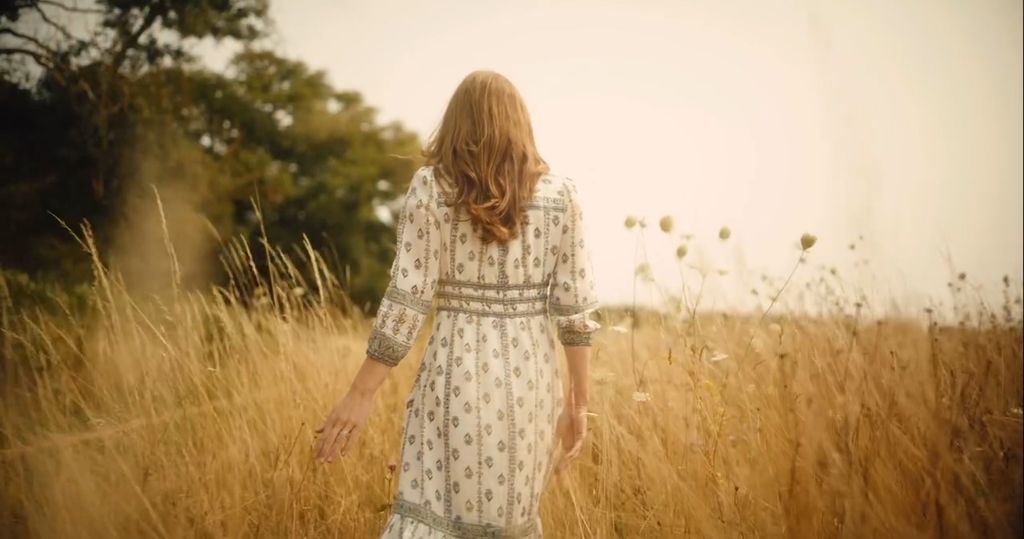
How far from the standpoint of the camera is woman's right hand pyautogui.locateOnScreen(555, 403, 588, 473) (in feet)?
5.36

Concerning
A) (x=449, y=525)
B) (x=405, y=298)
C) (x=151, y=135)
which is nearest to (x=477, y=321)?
(x=405, y=298)

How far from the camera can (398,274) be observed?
144 cm

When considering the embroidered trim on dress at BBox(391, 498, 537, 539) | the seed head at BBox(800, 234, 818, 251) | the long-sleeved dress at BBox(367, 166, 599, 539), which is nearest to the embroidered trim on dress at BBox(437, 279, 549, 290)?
the long-sleeved dress at BBox(367, 166, 599, 539)

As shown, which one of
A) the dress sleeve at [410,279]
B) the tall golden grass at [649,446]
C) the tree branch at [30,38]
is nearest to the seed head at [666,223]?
the tall golden grass at [649,446]

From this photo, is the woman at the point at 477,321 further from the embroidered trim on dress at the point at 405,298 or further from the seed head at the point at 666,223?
the seed head at the point at 666,223

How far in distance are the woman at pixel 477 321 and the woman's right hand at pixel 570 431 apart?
7 centimetres

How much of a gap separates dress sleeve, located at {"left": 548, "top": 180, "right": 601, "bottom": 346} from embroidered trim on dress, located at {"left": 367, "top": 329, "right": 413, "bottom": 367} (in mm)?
435

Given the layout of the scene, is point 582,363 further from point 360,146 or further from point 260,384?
point 360,146

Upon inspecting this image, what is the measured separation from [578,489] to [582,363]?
765 mm

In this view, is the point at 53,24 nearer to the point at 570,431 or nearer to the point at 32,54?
the point at 32,54

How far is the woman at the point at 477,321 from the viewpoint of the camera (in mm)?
1461

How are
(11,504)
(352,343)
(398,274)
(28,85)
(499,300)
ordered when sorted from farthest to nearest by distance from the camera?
(28,85) < (352,343) < (11,504) < (499,300) < (398,274)

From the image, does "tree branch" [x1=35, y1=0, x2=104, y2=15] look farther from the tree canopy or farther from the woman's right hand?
the woman's right hand

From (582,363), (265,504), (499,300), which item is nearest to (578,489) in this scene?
(582,363)
